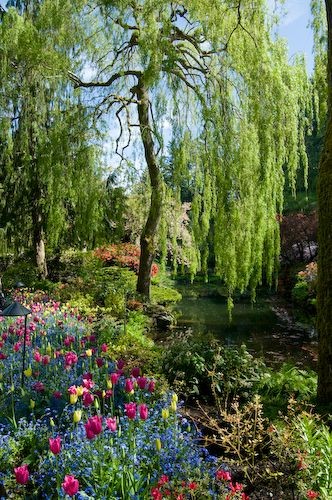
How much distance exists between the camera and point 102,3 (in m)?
7.72

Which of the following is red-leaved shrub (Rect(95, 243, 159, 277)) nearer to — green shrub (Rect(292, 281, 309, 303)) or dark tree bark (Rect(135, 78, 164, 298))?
green shrub (Rect(292, 281, 309, 303))

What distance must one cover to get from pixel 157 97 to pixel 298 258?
1502 cm

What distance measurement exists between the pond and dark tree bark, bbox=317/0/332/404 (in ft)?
8.36

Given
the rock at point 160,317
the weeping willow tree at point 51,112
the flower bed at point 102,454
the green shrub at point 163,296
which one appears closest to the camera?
the flower bed at point 102,454

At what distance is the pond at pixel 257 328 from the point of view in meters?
9.02

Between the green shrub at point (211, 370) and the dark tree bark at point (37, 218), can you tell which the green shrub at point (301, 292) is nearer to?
the dark tree bark at point (37, 218)

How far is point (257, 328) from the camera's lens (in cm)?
1195

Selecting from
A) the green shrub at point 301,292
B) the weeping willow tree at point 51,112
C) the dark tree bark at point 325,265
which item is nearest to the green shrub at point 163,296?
the green shrub at point 301,292

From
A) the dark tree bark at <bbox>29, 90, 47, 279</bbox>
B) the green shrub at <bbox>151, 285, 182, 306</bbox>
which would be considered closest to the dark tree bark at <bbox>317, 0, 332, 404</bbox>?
the dark tree bark at <bbox>29, 90, 47, 279</bbox>

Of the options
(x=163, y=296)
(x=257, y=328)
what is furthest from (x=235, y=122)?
(x=163, y=296)

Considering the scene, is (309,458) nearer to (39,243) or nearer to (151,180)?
(151,180)

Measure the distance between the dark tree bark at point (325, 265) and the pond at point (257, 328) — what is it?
8.36 feet

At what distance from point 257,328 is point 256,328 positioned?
0.08 ft

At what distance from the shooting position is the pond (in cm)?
902
